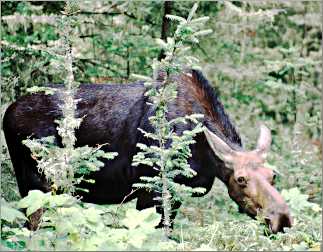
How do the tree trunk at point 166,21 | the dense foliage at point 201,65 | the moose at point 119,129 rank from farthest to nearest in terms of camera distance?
the tree trunk at point 166,21 < the moose at point 119,129 < the dense foliage at point 201,65

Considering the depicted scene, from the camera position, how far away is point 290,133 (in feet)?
46.6

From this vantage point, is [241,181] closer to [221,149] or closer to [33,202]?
[221,149]

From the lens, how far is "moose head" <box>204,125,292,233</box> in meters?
6.06

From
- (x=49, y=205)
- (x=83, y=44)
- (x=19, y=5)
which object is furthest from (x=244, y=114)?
(x=49, y=205)

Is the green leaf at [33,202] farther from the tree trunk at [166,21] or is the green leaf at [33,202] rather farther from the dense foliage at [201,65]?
the tree trunk at [166,21]

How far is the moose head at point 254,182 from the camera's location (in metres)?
6.06

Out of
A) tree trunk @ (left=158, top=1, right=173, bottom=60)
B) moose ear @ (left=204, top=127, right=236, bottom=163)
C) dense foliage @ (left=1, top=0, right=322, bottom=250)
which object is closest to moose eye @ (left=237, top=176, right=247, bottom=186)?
moose ear @ (left=204, top=127, right=236, bottom=163)

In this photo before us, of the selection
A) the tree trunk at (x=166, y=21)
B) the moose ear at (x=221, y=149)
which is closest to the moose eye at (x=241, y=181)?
the moose ear at (x=221, y=149)

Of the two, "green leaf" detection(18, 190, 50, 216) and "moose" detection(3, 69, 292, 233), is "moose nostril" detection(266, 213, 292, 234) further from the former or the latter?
"green leaf" detection(18, 190, 50, 216)

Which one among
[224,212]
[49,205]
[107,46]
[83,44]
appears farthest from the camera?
[83,44]

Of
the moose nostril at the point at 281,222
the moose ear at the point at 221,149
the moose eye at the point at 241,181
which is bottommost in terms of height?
the moose nostril at the point at 281,222

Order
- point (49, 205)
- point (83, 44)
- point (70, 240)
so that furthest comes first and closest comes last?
1. point (83, 44)
2. point (49, 205)
3. point (70, 240)

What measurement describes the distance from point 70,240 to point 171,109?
3.28 meters

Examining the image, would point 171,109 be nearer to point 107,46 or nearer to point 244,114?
point 107,46
